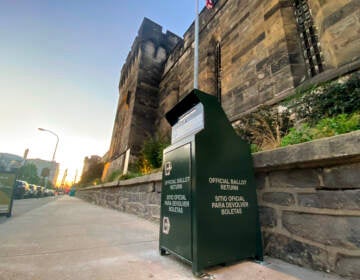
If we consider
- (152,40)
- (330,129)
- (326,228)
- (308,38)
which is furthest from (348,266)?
(152,40)

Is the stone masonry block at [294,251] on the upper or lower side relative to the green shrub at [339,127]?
lower

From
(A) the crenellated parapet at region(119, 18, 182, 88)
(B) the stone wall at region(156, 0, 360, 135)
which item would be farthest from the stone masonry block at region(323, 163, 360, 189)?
(A) the crenellated parapet at region(119, 18, 182, 88)

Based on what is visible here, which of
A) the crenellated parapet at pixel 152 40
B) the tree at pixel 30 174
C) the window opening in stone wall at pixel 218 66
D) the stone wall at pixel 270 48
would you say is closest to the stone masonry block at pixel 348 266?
the stone wall at pixel 270 48

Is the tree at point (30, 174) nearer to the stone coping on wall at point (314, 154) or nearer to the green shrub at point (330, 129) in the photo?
the stone coping on wall at point (314, 154)

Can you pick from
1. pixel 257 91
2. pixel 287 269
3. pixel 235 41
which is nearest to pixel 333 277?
pixel 287 269

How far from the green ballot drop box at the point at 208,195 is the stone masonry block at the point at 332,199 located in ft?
1.41

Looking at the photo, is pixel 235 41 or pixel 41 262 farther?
pixel 235 41

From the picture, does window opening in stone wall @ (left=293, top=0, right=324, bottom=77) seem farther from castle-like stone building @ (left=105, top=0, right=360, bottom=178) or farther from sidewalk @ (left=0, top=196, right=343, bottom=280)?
sidewalk @ (left=0, top=196, right=343, bottom=280)

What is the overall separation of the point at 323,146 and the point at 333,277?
2.92 feet

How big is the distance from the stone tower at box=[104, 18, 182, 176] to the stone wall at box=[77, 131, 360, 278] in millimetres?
7893

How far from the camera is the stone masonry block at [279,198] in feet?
5.07

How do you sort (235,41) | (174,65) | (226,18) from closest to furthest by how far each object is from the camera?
(235,41), (226,18), (174,65)

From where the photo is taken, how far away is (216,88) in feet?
20.9

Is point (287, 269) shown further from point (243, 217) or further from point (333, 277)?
point (243, 217)
